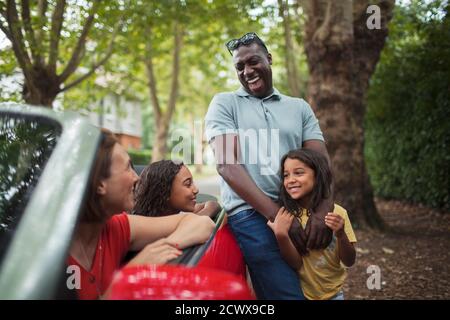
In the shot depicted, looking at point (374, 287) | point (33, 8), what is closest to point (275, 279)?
point (374, 287)

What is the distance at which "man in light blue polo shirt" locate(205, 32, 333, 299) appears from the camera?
2236 millimetres

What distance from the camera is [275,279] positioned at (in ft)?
7.48

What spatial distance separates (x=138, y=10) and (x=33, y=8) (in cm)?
146

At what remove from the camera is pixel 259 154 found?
2.38 meters

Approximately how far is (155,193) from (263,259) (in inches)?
26.3

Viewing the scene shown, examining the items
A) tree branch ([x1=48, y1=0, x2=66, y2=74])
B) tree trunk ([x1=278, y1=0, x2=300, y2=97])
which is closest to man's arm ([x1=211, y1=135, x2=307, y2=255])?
tree branch ([x1=48, y1=0, x2=66, y2=74])

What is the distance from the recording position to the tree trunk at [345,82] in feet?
22.6

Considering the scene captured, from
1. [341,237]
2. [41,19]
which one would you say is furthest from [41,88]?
[341,237]

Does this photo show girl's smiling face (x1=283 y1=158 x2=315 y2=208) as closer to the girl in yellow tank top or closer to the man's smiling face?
the girl in yellow tank top

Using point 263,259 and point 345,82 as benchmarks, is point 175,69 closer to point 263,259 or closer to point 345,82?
point 345,82

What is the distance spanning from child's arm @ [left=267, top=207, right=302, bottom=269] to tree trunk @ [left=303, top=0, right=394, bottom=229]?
5184 mm

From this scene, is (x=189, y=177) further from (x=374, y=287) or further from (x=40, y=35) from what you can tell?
(x=40, y=35)

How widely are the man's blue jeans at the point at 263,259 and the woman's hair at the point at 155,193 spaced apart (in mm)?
394
